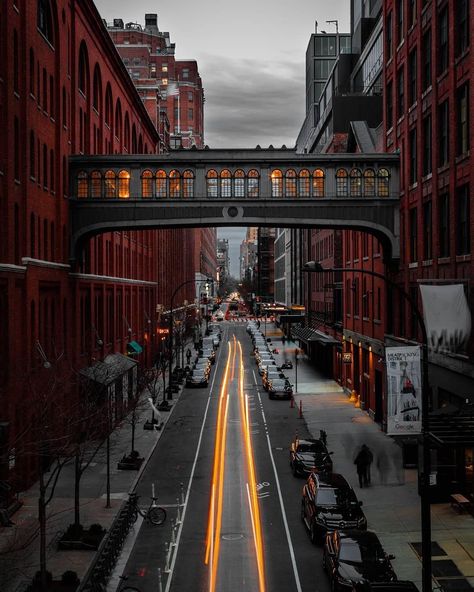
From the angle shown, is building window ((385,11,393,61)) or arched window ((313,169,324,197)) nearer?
building window ((385,11,393,61))

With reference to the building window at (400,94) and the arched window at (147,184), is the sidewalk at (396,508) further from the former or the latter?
the building window at (400,94)

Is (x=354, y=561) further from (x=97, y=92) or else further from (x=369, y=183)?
(x=97, y=92)

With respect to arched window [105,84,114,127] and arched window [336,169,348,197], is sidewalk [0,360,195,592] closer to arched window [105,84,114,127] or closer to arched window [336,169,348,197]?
arched window [336,169,348,197]

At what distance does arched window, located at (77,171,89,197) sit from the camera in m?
40.3

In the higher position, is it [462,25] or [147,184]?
[462,25]

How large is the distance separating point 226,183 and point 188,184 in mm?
2184

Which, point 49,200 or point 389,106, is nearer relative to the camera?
point 49,200

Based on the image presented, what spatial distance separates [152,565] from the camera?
2023 cm

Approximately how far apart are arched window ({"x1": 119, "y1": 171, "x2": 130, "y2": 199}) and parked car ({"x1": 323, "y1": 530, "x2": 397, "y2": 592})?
26486mm

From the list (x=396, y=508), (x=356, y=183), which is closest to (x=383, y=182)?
(x=356, y=183)

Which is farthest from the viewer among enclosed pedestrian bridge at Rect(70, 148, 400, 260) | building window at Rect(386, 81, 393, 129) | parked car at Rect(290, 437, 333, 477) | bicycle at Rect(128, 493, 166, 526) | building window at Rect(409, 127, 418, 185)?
building window at Rect(386, 81, 393, 129)

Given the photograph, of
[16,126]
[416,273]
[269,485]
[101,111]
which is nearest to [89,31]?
[101,111]

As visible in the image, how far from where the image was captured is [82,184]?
40500 millimetres

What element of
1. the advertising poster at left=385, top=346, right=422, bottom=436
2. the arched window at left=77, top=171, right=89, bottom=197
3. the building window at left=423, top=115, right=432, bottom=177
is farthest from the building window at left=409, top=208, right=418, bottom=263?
the arched window at left=77, top=171, right=89, bottom=197
